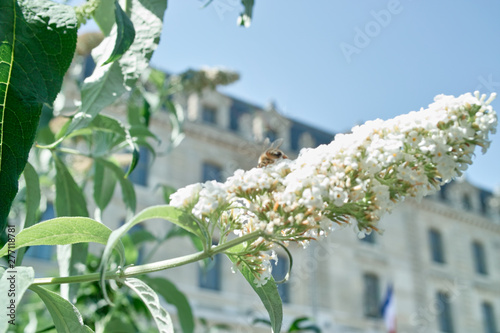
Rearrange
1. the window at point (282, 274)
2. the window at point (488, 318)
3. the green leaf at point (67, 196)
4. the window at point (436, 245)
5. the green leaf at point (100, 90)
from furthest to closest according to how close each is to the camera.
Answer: the window at point (436, 245) < the window at point (488, 318) < the window at point (282, 274) < the green leaf at point (67, 196) < the green leaf at point (100, 90)

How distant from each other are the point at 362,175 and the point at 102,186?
139 cm

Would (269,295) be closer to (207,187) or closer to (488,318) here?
(207,187)

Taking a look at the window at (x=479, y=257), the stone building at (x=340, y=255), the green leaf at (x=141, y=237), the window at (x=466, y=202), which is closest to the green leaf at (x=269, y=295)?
the green leaf at (x=141, y=237)

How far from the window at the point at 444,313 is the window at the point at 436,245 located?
129 cm

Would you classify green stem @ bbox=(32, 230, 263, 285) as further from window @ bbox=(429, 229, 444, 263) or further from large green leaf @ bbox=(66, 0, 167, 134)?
window @ bbox=(429, 229, 444, 263)

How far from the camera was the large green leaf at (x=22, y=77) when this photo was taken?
105cm

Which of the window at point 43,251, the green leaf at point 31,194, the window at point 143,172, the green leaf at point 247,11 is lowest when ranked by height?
the green leaf at point 31,194

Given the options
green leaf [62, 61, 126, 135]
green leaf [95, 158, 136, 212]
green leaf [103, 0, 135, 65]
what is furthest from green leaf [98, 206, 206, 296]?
green leaf [95, 158, 136, 212]

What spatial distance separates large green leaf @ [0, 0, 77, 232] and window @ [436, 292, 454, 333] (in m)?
21.1

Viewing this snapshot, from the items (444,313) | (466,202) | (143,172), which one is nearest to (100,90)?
(143,172)

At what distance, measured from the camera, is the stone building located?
1595cm

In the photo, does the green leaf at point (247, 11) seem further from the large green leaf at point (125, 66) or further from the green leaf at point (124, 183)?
the green leaf at point (124, 183)

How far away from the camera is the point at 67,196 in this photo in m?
1.91

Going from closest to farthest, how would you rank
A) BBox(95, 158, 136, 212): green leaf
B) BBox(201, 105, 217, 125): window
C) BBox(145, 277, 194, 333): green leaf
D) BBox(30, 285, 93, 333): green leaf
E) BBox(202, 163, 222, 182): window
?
BBox(30, 285, 93, 333): green leaf → BBox(95, 158, 136, 212): green leaf → BBox(145, 277, 194, 333): green leaf → BBox(202, 163, 222, 182): window → BBox(201, 105, 217, 125): window
